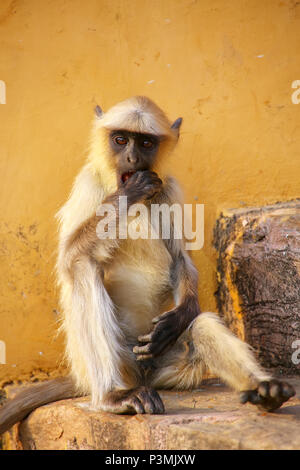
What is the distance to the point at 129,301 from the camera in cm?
369

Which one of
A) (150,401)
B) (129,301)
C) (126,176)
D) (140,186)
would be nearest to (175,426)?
(150,401)

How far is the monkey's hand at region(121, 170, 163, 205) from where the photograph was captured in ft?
11.0

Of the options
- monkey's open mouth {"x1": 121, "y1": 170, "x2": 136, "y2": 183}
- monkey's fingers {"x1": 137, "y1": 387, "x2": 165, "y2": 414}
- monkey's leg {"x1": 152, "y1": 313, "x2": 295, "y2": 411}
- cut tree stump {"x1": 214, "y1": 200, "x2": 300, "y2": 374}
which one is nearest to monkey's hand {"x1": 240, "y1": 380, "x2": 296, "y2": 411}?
monkey's leg {"x1": 152, "y1": 313, "x2": 295, "y2": 411}

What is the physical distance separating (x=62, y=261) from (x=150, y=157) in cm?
79

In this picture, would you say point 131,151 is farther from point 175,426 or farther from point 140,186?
point 175,426

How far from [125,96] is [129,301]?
1.76 metres

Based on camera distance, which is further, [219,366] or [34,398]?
[34,398]

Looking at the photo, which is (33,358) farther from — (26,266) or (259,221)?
(259,221)

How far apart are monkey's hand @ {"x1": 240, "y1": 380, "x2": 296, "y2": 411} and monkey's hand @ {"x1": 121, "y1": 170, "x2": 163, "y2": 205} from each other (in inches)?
44.9

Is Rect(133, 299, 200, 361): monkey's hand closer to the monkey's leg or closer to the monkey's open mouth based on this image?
the monkey's leg

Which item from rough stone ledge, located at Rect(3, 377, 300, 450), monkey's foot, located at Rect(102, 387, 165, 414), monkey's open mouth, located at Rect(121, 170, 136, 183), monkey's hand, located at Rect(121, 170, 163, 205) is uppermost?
monkey's open mouth, located at Rect(121, 170, 136, 183)

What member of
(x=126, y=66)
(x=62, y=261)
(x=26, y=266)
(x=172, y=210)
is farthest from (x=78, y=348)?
(x=126, y=66)

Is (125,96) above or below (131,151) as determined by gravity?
above

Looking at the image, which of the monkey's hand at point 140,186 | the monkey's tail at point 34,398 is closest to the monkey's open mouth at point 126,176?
the monkey's hand at point 140,186
